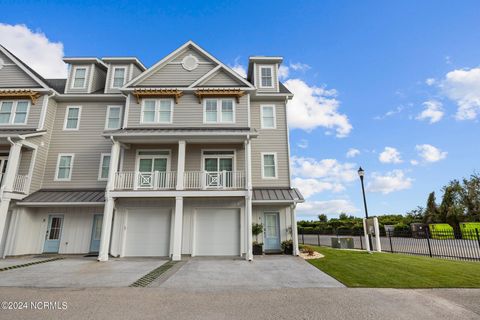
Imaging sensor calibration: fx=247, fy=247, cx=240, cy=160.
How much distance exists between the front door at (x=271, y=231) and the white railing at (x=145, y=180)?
570cm

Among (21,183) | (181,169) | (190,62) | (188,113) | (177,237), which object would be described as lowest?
(177,237)

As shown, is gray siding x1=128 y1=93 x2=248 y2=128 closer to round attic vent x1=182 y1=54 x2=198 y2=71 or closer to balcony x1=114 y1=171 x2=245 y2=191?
round attic vent x1=182 y1=54 x2=198 y2=71

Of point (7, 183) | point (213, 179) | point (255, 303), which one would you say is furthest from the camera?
point (213, 179)

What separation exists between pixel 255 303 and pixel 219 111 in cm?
1116

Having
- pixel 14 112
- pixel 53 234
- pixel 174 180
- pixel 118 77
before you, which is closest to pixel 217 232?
pixel 174 180

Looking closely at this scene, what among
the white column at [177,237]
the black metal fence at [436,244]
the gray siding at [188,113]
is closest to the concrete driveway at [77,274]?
the white column at [177,237]

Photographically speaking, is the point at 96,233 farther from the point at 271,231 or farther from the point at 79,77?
the point at 79,77

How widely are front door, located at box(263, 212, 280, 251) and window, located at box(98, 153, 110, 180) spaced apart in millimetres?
9820

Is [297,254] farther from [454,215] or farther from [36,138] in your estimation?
[454,215]

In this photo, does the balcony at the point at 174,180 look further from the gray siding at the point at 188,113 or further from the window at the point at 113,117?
the window at the point at 113,117

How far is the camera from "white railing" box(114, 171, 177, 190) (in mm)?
12641

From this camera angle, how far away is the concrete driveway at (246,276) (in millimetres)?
7203

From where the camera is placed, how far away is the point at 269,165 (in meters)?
14.9

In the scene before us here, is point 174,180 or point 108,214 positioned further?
point 174,180
